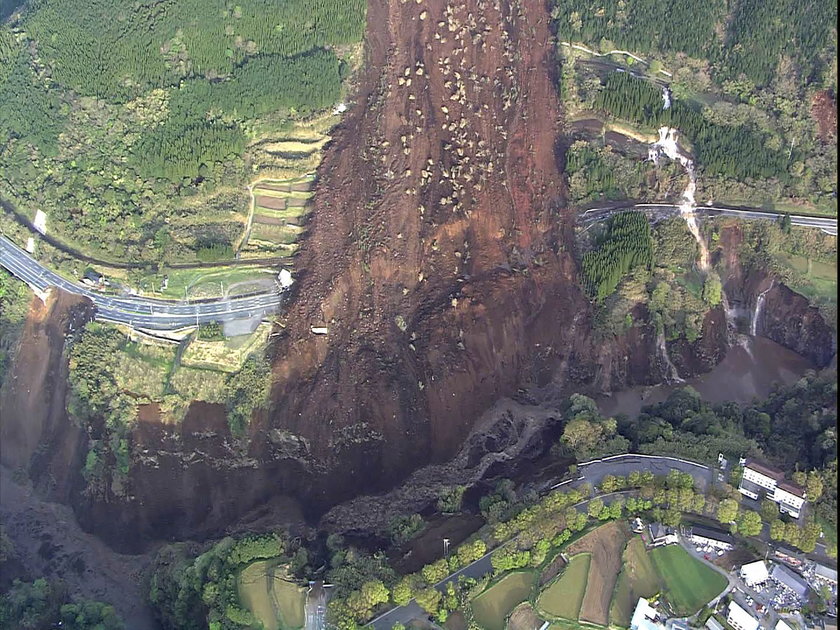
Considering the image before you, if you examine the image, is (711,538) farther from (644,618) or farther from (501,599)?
(501,599)

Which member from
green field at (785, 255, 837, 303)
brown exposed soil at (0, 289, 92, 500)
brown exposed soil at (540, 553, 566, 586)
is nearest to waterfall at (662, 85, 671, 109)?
green field at (785, 255, 837, 303)

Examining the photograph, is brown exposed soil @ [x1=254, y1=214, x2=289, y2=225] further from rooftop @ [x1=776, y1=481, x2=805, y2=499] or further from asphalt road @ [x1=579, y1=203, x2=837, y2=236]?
rooftop @ [x1=776, y1=481, x2=805, y2=499]

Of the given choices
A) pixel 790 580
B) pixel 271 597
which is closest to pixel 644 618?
pixel 790 580

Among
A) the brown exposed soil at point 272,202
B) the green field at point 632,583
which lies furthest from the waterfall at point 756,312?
the brown exposed soil at point 272,202

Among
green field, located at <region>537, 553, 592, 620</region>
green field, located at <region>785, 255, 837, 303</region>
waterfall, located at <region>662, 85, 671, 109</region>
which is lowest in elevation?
green field, located at <region>537, 553, 592, 620</region>

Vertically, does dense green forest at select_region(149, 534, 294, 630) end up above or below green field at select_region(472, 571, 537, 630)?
below

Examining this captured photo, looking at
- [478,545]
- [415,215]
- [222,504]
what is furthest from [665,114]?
[222,504]

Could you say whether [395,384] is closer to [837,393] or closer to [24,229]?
[837,393]
